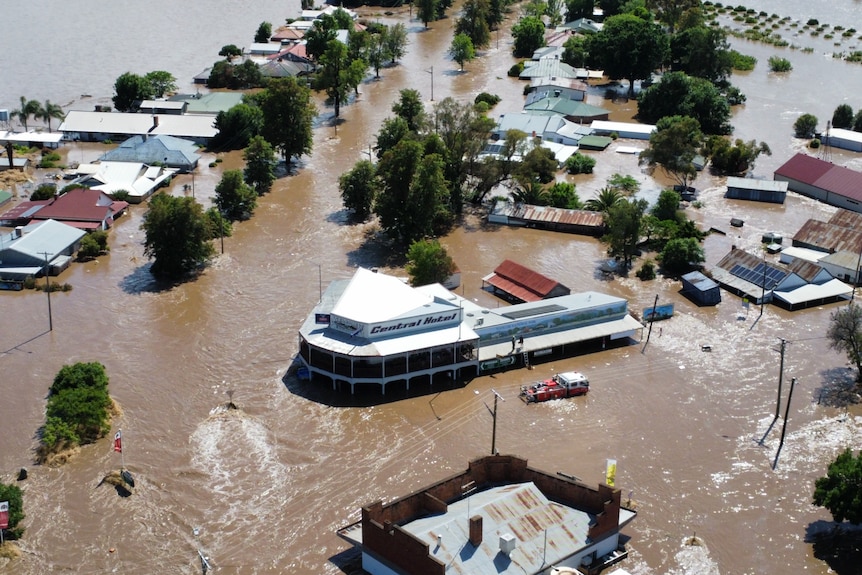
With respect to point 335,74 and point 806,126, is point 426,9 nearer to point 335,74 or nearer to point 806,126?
point 335,74

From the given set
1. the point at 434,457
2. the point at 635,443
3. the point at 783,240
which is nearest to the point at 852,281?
the point at 783,240

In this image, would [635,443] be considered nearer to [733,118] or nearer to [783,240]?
[783,240]

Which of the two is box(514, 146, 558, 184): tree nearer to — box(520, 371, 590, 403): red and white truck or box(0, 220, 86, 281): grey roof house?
box(520, 371, 590, 403): red and white truck

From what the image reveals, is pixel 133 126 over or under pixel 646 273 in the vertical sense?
over

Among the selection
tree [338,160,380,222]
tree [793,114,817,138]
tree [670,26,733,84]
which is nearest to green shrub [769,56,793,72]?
tree [670,26,733,84]

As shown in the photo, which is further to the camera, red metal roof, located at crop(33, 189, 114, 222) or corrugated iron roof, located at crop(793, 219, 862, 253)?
red metal roof, located at crop(33, 189, 114, 222)

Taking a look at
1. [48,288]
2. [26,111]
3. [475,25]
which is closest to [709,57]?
[475,25]
